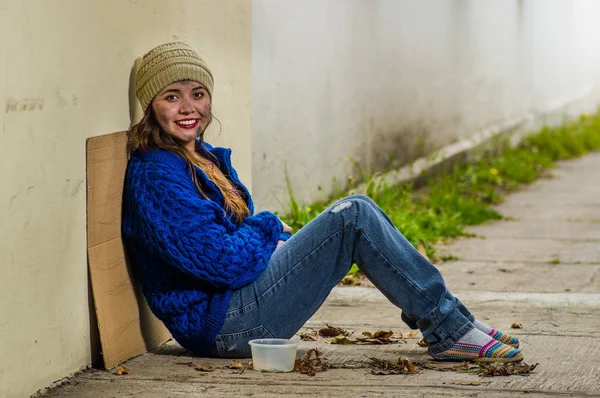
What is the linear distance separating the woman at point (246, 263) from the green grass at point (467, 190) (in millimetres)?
2721

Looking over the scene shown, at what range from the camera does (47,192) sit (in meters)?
3.62

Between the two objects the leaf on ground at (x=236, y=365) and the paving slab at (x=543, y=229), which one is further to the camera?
the paving slab at (x=543, y=229)

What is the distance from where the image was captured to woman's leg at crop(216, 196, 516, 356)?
160 inches

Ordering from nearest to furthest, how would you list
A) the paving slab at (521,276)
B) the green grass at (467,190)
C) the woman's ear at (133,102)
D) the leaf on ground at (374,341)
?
the woman's ear at (133,102), the leaf on ground at (374,341), the paving slab at (521,276), the green grass at (467,190)

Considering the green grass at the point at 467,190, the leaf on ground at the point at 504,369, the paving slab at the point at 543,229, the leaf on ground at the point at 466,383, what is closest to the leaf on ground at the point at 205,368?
the leaf on ground at the point at 466,383

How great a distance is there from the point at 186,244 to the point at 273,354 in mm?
543

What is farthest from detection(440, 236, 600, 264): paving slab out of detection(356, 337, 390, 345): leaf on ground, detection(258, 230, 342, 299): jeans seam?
detection(258, 230, 342, 299): jeans seam

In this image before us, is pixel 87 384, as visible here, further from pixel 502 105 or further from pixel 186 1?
pixel 502 105

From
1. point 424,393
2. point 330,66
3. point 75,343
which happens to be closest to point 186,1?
point 75,343

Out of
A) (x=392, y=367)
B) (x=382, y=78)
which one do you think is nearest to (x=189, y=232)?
(x=392, y=367)

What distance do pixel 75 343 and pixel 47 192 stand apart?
2.03 ft

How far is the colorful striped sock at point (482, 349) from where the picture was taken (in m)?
4.11

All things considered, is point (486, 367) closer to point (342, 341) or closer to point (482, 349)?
point (482, 349)

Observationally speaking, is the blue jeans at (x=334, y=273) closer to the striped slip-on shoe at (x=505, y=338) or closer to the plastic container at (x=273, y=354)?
the plastic container at (x=273, y=354)
